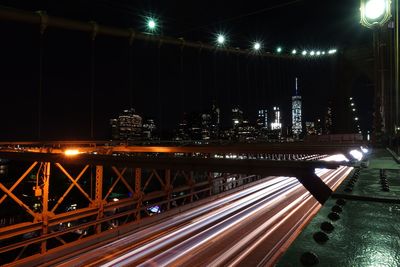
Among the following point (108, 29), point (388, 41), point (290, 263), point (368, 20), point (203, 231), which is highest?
point (108, 29)

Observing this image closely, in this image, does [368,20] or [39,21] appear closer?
[368,20]

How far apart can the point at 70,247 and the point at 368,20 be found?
37.3ft

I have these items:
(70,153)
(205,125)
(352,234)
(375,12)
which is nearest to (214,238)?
(70,153)

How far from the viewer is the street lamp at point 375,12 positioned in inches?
423

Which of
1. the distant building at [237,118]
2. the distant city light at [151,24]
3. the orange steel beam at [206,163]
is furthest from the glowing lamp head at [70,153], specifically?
the distant building at [237,118]

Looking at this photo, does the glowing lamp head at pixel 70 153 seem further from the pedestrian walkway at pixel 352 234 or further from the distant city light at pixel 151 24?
the distant city light at pixel 151 24

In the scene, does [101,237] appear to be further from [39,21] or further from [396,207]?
[39,21]

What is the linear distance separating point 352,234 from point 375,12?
438 inches

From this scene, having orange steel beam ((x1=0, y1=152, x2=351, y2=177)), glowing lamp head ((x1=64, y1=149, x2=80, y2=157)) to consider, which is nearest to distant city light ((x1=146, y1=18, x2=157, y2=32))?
glowing lamp head ((x1=64, y1=149, x2=80, y2=157))

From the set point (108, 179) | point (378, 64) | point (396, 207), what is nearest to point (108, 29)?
point (378, 64)

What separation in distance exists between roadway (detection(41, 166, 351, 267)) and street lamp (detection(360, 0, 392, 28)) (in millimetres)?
5706

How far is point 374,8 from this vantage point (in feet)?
36.1

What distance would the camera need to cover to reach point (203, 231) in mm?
9516

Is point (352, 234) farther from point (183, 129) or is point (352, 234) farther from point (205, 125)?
point (183, 129)
